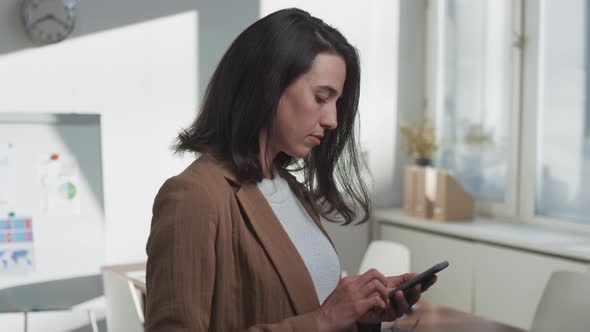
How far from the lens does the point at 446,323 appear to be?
251 cm

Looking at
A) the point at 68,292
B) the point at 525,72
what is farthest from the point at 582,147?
the point at 68,292

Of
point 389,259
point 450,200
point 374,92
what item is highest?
point 374,92

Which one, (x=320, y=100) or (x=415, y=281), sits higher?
(x=320, y=100)

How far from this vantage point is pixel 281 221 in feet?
4.56

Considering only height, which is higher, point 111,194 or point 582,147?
point 582,147

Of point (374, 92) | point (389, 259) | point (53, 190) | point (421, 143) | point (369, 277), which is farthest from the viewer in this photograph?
point (374, 92)

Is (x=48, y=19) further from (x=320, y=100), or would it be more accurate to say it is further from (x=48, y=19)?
(x=320, y=100)

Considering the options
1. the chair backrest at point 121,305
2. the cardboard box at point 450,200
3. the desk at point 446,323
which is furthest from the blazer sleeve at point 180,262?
the cardboard box at point 450,200

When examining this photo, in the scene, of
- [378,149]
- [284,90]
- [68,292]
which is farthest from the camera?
[378,149]

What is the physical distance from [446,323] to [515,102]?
83.9 inches

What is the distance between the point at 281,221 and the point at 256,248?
0.16 metres

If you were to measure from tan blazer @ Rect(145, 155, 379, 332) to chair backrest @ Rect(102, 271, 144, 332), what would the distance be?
2.03 m

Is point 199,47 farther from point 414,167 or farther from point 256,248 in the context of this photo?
point 256,248

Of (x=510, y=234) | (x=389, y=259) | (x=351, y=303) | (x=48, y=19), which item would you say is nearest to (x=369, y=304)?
(x=351, y=303)
